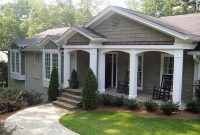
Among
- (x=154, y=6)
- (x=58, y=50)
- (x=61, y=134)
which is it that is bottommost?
(x=61, y=134)

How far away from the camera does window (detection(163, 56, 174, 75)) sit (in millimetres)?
13027

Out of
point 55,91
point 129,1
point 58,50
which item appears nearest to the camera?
point 55,91

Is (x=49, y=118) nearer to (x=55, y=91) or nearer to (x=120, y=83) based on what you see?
(x=55, y=91)

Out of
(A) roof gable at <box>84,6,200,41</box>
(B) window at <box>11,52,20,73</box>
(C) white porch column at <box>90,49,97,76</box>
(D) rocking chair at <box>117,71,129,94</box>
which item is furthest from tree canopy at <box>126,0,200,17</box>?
(C) white porch column at <box>90,49,97,76</box>

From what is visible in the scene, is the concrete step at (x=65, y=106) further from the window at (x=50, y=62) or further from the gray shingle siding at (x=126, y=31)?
the gray shingle siding at (x=126, y=31)

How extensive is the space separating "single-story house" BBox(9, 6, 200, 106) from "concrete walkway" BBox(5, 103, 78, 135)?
2938 millimetres

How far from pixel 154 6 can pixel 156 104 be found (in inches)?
1007

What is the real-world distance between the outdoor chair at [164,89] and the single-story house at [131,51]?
0.46m

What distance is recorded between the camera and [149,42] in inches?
468

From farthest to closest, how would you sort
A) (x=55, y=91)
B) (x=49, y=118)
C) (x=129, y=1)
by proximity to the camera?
(x=129, y=1)
(x=55, y=91)
(x=49, y=118)

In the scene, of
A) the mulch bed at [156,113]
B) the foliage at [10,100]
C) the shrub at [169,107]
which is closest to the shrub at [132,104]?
the mulch bed at [156,113]

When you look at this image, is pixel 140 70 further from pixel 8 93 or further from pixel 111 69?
pixel 8 93

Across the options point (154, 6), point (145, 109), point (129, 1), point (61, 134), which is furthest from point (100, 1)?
point (61, 134)

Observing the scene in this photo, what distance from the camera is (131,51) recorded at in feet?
40.9
